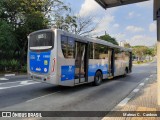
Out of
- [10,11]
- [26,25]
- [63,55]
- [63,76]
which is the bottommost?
[63,76]

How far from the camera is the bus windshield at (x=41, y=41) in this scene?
9.84 metres

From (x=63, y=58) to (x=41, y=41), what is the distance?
1.52 meters

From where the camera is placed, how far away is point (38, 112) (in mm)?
6676

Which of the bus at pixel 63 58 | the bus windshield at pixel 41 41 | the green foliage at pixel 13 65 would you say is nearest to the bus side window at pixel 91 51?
the bus at pixel 63 58

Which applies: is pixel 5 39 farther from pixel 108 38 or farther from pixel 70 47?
pixel 108 38

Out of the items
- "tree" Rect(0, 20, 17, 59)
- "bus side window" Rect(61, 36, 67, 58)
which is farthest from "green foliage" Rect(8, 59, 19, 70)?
"bus side window" Rect(61, 36, 67, 58)

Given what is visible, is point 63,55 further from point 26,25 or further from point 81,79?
point 26,25

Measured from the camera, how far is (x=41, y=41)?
10352 mm

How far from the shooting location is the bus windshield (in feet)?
32.3

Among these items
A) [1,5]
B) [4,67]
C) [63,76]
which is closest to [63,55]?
[63,76]

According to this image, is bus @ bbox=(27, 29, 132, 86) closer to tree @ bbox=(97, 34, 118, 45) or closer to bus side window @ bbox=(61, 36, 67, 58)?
bus side window @ bbox=(61, 36, 67, 58)

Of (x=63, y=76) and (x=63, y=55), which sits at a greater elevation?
(x=63, y=55)

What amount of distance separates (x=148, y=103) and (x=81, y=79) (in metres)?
4.52

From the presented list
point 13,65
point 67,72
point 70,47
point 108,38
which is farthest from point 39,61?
point 108,38
